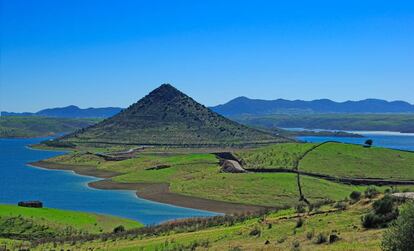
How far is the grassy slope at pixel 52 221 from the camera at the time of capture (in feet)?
183

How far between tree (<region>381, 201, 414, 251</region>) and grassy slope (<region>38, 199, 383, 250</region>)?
10.8 feet

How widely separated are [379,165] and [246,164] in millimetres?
26396

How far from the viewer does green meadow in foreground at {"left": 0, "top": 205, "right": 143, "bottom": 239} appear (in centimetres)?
5494

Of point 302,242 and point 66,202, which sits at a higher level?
point 302,242

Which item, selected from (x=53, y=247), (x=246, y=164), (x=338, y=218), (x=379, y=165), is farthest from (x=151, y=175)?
(x=338, y=218)

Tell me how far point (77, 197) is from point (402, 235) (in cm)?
7659

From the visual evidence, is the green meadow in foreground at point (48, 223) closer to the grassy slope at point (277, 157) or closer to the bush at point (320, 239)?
the bush at point (320, 239)

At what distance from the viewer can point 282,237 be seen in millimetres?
31719

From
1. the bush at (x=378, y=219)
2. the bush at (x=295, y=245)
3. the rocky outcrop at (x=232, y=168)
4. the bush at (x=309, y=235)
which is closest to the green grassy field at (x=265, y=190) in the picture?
the bush at (x=309, y=235)

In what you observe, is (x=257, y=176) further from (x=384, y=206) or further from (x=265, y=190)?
(x=384, y=206)

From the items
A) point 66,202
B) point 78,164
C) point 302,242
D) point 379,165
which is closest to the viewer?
point 302,242

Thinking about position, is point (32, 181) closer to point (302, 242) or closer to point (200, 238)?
point (200, 238)

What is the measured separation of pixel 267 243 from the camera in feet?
98.3

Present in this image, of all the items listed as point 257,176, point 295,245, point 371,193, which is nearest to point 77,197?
point 257,176
